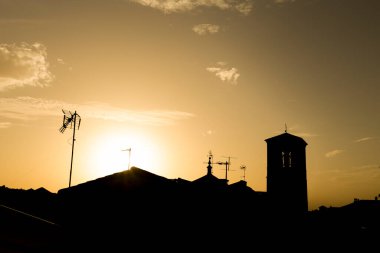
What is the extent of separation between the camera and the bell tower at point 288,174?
31.8 meters

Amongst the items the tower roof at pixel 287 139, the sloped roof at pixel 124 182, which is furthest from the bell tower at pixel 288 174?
the sloped roof at pixel 124 182

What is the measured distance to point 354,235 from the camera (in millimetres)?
25469

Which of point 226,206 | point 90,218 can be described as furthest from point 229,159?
point 90,218

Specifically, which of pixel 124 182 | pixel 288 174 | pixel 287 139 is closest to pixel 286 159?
pixel 288 174

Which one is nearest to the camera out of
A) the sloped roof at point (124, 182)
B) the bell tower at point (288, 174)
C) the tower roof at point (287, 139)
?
the sloped roof at point (124, 182)

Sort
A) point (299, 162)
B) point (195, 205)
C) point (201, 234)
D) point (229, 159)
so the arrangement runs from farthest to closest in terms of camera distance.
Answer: point (229, 159) → point (299, 162) → point (195, 205) → point (201, 234)

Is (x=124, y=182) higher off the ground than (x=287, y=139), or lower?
lower

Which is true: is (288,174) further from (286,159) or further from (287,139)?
(287,139)

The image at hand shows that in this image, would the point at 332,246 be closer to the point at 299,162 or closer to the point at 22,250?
the point at 299,162

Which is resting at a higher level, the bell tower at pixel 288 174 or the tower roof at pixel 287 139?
the tower roof at pixel 287 139

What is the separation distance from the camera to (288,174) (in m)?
32.2

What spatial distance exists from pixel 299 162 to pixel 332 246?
9.88 metres

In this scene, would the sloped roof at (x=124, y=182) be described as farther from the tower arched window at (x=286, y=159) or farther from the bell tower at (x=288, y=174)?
the tower arched window at (x=286, y=159)

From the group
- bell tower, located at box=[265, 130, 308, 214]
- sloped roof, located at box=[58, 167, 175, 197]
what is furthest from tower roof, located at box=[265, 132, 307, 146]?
sloped roof, located at box=[58, 167, 175, 197]
